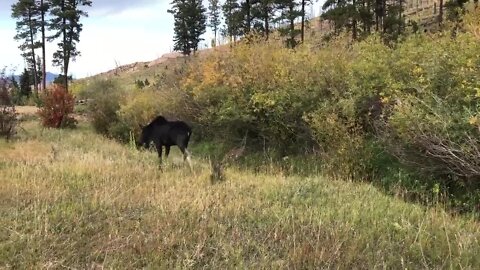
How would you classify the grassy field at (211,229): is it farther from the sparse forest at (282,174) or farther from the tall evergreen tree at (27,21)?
the tall evergreen tree at (27,21)

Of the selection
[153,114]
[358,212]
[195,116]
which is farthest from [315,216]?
[153,114]

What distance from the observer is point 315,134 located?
14602mm

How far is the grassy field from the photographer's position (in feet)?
16.1

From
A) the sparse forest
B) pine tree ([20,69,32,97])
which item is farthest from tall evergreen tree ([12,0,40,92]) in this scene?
the sparse forest

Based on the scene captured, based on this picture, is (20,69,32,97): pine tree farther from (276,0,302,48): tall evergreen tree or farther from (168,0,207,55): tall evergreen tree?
(276,0,302,48): tall evergreen tree

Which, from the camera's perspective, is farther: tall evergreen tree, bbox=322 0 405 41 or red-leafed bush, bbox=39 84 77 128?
tall evergreen tree, bbox=322 0 405 41

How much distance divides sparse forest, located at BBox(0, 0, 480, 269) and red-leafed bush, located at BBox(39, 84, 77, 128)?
4.30 metres

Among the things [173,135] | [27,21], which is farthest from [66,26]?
[173,135]

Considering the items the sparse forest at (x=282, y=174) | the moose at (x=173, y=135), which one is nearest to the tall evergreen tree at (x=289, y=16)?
the sparse forest at (x=282, y=174)

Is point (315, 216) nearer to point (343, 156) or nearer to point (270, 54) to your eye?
point (343, 156)

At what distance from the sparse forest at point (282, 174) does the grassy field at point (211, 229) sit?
24mm

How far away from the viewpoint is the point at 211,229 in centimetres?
572

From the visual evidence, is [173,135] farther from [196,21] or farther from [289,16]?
[196,21]

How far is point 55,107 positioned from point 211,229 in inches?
1021
